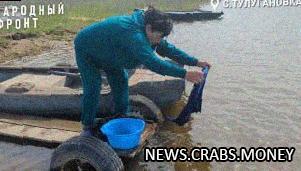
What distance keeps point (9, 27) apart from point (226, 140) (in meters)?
17.1

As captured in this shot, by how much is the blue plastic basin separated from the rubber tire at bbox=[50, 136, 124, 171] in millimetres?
359

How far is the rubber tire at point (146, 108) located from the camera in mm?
7711

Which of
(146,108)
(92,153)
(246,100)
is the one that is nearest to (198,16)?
(246,100)

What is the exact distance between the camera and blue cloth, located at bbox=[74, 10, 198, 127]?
5.05 metres

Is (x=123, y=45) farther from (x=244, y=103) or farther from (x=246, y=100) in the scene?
(x=246, y=100)

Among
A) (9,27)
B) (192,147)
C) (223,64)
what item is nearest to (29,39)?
(9,27)

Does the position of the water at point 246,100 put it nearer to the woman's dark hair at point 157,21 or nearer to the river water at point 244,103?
the river water at point 244,103

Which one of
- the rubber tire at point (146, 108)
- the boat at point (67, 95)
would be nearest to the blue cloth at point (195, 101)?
the rubber tire at point (146, 108)

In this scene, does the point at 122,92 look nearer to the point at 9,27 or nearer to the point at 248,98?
the point at 248,98

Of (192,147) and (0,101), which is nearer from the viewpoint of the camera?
(192,147)

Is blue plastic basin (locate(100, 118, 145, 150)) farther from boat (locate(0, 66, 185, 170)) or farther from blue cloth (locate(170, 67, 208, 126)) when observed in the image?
blue cloth (locate(170, 67, 208, 126))

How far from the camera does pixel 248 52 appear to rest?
16688 mm

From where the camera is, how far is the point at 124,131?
6.20 m

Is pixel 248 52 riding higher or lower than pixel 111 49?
lower
